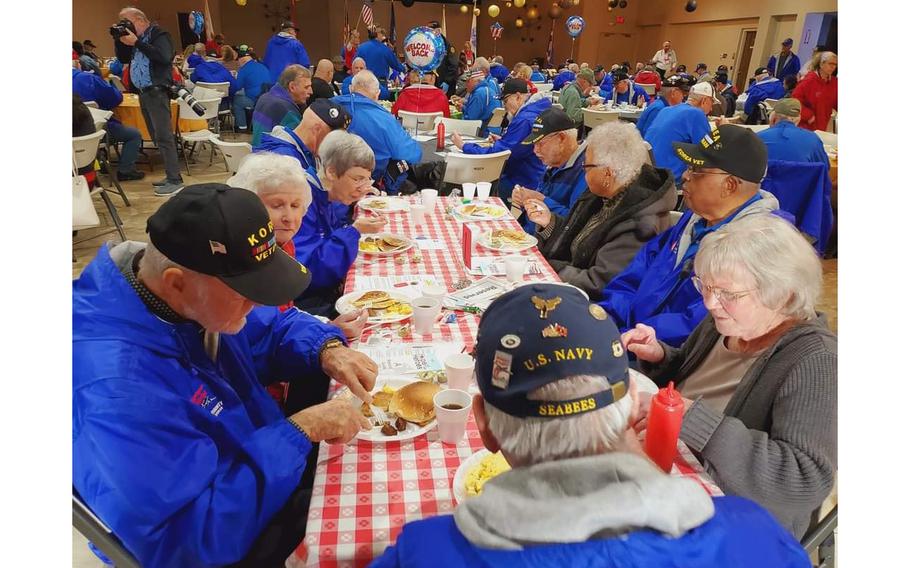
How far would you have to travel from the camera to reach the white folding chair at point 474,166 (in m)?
4.91

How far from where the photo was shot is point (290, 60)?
933 cm

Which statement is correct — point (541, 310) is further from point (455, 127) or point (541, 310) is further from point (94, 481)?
point (455, 127)

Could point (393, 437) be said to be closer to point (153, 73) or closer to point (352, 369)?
point (352, 369)

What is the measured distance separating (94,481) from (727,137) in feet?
8.62

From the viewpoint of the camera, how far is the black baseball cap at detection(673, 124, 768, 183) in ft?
7.91

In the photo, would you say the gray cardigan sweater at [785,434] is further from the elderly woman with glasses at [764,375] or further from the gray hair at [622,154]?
the gray hair at [622,154]

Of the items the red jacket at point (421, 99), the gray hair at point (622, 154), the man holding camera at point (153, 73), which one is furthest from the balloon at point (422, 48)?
the gray hair at point (622, 154)

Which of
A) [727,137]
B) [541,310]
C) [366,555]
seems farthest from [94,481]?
[727,137]

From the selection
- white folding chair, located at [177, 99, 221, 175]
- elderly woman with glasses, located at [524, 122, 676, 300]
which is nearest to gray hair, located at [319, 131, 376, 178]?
elderly woman with glasses, located at [524, 122, 676, 300]

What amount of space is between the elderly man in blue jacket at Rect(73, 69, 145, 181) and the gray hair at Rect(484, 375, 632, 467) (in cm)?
764

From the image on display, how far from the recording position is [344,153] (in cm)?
295

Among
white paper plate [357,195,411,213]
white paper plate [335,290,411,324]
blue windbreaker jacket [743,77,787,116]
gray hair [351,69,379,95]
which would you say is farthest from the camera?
blue windbreaker jacket [743,77,787,116]

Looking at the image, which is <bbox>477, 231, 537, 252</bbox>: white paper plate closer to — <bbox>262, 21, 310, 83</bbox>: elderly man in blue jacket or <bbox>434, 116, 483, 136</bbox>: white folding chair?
<bbox>434, 116, 483, 136</bbox>: white folding chair

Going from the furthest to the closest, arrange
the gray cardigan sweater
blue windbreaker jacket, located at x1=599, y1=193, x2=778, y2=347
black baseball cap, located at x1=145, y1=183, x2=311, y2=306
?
blue windbreaker jacket, located at x1=599, y1=193, x2=778, y2=347 → the gray cardigan sweater → black baseball cap, located at x1=145, y1=183, x2=311, y2=306
